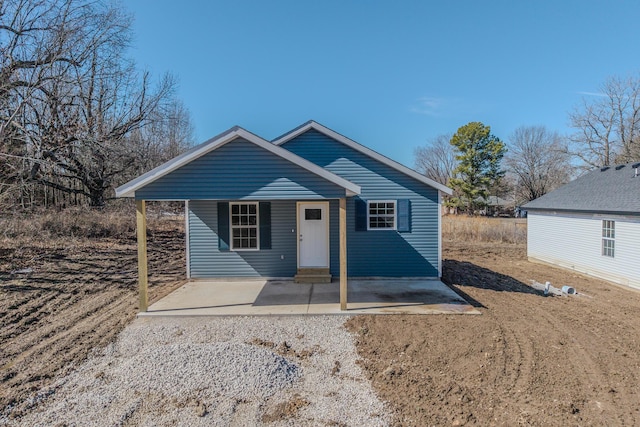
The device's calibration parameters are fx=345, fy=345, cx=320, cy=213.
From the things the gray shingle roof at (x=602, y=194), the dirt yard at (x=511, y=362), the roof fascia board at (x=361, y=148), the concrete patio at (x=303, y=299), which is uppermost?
the roof fascia board at (x=361, y=148)

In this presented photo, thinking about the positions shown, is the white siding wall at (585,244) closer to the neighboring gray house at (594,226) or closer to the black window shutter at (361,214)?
the neighboring gray house at (594,226)

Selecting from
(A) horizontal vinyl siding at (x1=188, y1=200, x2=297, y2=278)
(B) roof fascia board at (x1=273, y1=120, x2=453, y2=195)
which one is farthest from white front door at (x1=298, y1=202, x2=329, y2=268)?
(B) roof fascia board at (x1=273, y1=120, x2=453, y2=195)

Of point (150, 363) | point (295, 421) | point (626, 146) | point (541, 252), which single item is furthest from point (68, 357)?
point (626, 146)

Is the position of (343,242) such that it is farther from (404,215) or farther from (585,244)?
(585,244)

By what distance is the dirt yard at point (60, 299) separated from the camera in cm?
466

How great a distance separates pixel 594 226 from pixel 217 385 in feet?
43.3

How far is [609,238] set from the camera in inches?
441

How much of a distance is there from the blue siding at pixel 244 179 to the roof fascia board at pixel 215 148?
11 cm

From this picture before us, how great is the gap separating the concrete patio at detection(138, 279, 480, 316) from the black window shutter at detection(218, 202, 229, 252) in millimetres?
1022

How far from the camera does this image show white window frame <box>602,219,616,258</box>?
11.1 m

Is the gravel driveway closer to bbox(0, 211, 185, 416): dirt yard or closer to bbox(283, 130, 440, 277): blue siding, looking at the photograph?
bbox(0, 211, 185, 416): dirt yard

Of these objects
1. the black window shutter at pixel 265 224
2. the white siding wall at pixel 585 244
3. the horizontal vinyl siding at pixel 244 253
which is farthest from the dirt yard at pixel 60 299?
the white siding wall at pixel 585 244

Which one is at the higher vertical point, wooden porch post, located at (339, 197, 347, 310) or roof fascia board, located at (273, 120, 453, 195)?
roof fascia board, located at (273, 120, 453, 195)

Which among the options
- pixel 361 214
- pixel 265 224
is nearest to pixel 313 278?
pixel 265 224
